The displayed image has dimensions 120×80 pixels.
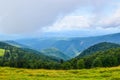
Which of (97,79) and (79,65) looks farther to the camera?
(79,65)

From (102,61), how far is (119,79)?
101 metres

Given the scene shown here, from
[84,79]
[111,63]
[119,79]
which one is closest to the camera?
[119,79]

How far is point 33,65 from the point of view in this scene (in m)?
190

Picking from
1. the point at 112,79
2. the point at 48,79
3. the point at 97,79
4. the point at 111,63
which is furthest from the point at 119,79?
the point at 111,63

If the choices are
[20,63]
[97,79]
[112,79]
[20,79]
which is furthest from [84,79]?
[20,63]

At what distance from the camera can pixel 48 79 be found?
90812 mm

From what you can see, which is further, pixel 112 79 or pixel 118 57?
pixel 118 57

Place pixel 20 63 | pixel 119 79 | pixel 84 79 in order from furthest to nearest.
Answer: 1. pixel 20 63
2. pixel 84 79
3. pixel 119 79

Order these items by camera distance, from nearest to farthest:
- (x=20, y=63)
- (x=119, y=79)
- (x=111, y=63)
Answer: (x=119, y=79) → (x=111, y=63) → (x=20, y=63)

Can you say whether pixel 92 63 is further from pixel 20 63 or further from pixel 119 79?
pixel 119 79

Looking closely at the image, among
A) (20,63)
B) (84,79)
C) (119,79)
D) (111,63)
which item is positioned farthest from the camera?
(20,63)

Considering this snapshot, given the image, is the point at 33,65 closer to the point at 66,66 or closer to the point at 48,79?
the point at 66,66

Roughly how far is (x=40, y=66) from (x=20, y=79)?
333ft

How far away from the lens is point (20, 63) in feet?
646
